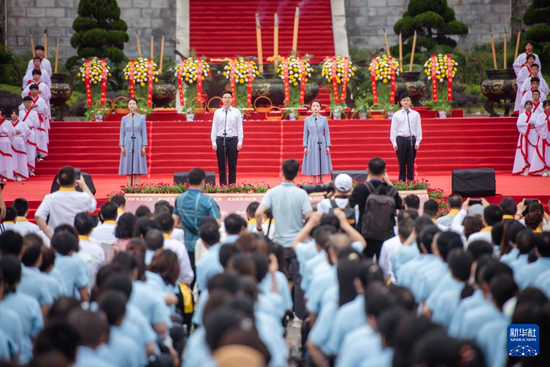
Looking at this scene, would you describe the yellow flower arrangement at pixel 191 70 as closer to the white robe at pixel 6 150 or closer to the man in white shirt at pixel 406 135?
the white robe at pixel 6 150

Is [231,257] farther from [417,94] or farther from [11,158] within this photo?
[417,94]

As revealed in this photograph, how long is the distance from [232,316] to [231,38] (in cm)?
1967

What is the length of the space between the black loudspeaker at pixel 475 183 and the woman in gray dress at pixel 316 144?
8.28ft

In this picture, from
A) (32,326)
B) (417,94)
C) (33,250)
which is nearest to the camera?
(32,326)

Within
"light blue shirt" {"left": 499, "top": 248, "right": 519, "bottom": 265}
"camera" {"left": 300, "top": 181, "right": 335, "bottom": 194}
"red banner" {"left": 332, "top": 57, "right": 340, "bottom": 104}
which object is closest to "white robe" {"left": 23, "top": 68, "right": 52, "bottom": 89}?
"red banner" {"left": 332, "top": 57, "right": 340, "bottom": 104}

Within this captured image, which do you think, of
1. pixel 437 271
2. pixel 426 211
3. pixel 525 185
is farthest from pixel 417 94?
pixel 437 271

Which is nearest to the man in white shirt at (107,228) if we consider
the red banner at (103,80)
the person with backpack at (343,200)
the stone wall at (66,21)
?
the person with backpack at (343,200)

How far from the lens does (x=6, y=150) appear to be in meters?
13.5

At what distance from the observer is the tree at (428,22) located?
67.8 ft

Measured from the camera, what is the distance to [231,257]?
479cm

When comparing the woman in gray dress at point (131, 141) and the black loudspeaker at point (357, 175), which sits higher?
the woman in gray dress at point (131, 141)

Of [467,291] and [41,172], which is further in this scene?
[41,172]

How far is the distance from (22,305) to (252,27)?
19026 mm

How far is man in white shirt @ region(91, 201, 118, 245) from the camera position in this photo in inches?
273
